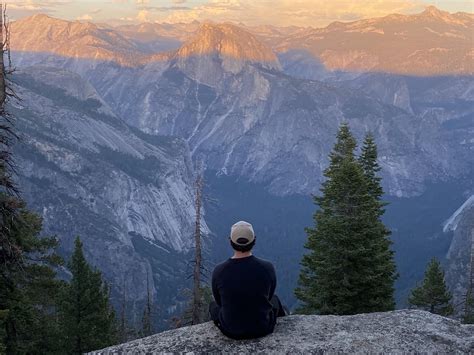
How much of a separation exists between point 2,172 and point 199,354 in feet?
27.1

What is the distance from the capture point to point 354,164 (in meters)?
22.9

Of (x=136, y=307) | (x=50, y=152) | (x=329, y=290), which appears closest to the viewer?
(x=329, y=290)

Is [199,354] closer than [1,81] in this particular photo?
Yes

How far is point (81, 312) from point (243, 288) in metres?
17.7

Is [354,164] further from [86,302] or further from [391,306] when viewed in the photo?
[86,302]

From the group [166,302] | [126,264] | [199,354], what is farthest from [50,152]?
[199,354]

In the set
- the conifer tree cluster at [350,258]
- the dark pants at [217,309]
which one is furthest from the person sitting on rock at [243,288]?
the conifer tree cluster at [350,258]

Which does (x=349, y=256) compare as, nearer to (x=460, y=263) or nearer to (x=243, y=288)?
(x=243, y=288)

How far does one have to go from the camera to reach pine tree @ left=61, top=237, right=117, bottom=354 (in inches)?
976

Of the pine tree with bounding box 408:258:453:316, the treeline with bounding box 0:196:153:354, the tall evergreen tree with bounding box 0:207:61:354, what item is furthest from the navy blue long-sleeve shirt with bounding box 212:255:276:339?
the pine tree with bounding box 408:258:453:316

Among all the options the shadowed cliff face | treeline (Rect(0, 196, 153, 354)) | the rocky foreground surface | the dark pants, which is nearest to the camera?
the rocky foreground surface

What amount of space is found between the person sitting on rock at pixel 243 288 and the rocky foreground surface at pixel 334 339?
0.36m

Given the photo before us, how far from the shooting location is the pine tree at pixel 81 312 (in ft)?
81.4

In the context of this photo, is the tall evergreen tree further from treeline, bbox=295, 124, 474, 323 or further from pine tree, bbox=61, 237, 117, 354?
treeline, bbox=295, 124, 474, 323
